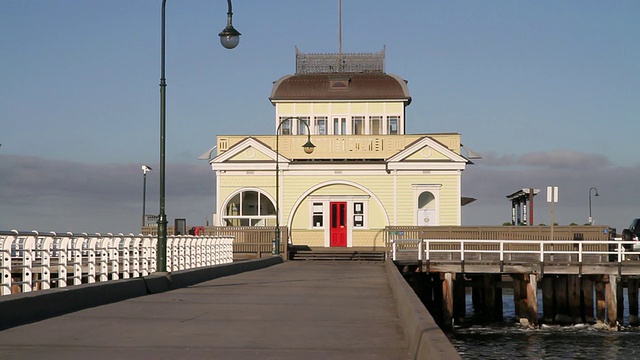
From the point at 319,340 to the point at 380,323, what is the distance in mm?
2291

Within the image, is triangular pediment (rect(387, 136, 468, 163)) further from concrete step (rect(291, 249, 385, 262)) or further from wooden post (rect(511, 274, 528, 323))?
wooden post (rect(511, 274, 528, 323))

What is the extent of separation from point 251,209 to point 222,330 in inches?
1624

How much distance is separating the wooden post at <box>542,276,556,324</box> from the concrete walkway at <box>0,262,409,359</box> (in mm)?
18694

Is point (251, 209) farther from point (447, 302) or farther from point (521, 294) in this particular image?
point (447, 302)

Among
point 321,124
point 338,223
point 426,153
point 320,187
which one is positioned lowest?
point 338,223

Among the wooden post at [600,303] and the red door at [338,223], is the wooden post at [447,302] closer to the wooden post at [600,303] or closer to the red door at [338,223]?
the wooden post at [600,303]

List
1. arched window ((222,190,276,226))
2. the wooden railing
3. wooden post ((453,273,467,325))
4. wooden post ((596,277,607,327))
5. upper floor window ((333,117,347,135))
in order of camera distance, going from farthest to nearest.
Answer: upper floor window ((333,117,347,135))
arched window ((222,190,276,226))
the wooden railing
wooden post ((453,273,467,325))
wooden post ((596,277,607,327))

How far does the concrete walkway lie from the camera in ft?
33.9

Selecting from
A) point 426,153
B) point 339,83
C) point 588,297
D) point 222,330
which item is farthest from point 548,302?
point 222,330

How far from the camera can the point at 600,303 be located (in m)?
36.9

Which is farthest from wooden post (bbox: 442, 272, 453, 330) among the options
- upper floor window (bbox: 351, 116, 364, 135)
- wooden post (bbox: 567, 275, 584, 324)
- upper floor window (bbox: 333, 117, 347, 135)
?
upper floor window (bbox: 333, 117, 347, 135)

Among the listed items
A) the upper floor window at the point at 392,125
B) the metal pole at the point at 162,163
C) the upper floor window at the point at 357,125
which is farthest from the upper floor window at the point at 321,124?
the metal pole at the point at 162,163

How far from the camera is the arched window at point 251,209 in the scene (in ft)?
174

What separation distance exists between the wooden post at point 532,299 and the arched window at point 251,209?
20.5 meters
